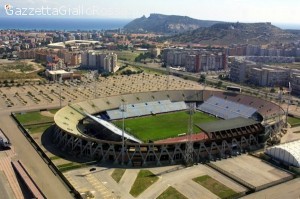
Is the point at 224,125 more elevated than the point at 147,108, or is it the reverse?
the point at 224,125

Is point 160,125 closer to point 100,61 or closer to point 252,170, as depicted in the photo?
point 252,170

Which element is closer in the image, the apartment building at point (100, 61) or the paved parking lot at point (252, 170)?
the paved parking lot at point (252, 170)

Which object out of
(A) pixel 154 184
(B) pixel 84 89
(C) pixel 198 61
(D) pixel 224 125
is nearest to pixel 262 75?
(C) pixel 198 61

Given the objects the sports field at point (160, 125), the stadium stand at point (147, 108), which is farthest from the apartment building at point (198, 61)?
the sports field at point (160, 125)

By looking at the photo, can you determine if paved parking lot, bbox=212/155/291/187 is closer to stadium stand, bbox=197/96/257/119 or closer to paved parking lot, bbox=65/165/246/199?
paved parking lot, bbox=65/165/246/199

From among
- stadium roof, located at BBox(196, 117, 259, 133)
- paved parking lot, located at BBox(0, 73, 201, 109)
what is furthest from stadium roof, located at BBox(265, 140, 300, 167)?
paved parking lot, located at BBox(0, 73, 201, 109)

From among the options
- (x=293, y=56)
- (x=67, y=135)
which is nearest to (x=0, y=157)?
(x=67, y=135)

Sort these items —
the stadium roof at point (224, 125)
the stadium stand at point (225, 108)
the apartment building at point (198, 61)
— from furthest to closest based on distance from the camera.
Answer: the apartment building at point (198, 61)
the stadium stand at point (225, 108)
the stadium roof at point (224, 125)

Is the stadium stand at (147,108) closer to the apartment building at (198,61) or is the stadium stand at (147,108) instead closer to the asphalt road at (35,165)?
the asphalt road at (35,165)
